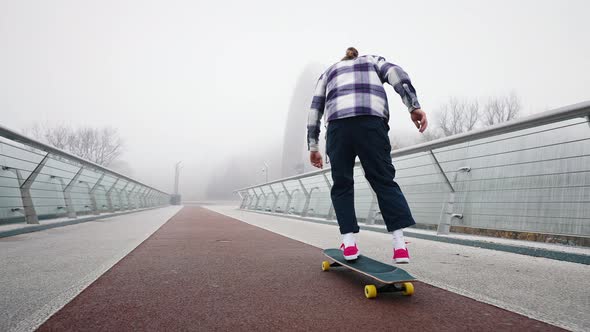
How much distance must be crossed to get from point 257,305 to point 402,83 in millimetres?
1872

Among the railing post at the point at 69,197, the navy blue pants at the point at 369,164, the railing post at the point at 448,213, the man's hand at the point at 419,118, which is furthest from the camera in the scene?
the railing post at the point at 69,197

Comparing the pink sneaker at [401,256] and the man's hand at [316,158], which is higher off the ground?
the man's hand at [316,158]

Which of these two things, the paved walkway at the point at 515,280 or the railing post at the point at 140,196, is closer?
the paved walkway at the point at 515,280

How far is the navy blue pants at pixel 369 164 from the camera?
2371mm

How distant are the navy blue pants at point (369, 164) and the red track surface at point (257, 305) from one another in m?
0.46

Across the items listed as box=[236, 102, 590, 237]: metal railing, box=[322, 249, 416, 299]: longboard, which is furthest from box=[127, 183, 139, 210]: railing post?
box=[322, 249, 416, 299]: longboard

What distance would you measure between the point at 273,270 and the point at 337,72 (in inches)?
66.8

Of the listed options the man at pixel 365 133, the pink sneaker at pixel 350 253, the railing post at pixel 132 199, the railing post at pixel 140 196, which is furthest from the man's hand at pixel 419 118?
the railing post at pixel 140 196

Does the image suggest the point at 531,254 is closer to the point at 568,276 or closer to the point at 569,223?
the point at 569,223

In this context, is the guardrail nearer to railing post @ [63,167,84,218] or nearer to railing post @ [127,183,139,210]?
railing post @ [63,167,84,218]

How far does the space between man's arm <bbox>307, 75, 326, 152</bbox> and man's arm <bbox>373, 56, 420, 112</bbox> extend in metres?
0.54

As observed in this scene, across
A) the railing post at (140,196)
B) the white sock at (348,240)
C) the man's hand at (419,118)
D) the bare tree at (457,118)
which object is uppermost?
the bare tree at (457,118)

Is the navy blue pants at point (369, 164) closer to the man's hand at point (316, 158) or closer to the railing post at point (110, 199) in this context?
the man's hand at point (316, 158)

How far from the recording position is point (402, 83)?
247 cm
